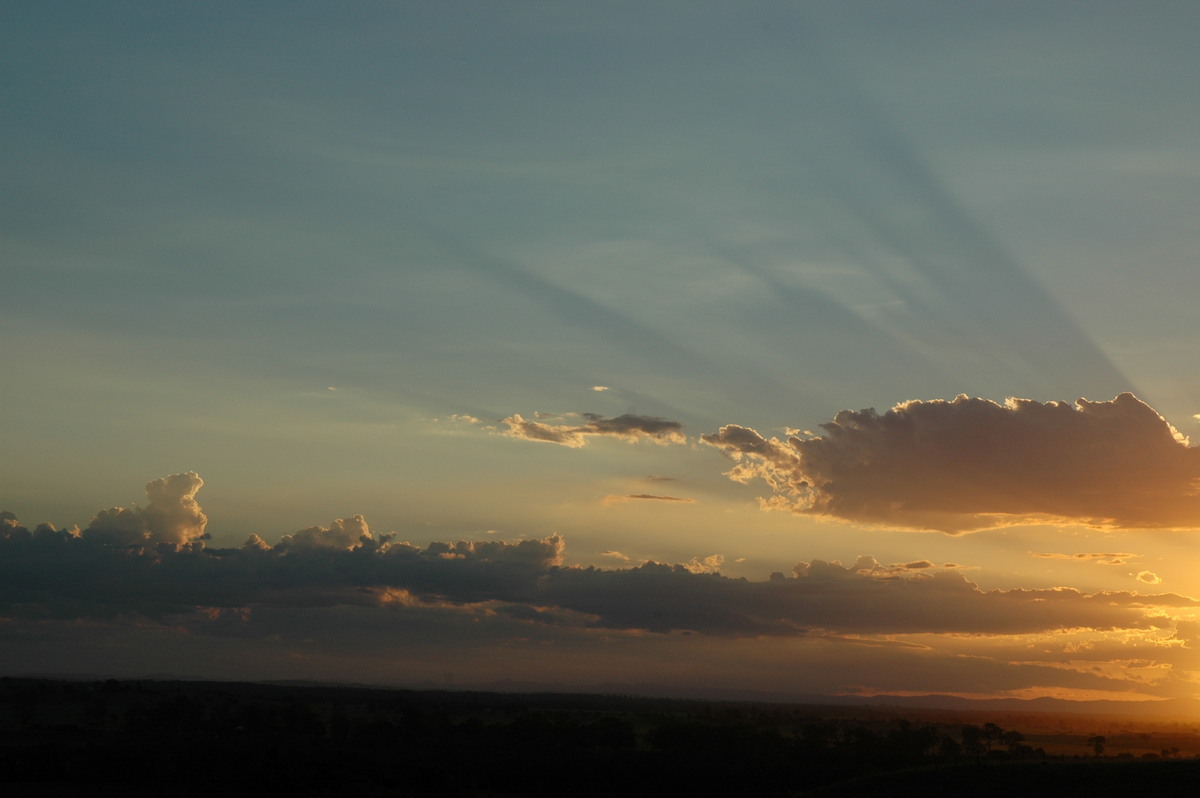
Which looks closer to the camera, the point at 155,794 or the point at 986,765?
the point at 986,765

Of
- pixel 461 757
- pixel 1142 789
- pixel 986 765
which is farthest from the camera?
pixel 461 757

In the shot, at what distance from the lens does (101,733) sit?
197 meters

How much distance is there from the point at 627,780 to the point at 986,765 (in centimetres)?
5686

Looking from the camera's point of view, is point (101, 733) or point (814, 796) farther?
point (101, 733)

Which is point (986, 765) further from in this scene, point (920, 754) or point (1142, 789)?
point (920, 754)

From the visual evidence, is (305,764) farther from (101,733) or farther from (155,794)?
(101,733)

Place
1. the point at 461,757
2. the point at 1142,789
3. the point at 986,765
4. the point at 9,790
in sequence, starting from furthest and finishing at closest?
the point at 461,757, the point at 9,790, the point at 986,765, the point at 1142,789

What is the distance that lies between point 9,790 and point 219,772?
1042 inches

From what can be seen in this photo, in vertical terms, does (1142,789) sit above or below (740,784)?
above

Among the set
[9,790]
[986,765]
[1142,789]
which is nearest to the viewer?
[1142,789]

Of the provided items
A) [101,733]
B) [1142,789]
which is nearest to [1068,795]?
[1142,789]

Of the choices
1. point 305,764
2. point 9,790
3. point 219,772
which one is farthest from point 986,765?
point 9,790

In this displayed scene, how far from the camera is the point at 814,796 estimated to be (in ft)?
409

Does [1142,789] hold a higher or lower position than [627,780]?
higher
